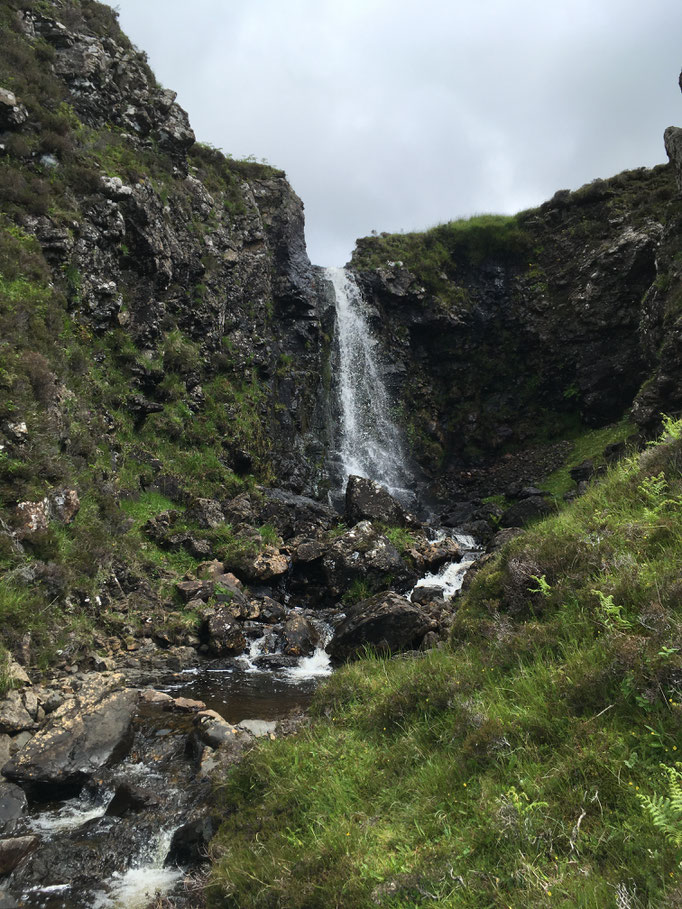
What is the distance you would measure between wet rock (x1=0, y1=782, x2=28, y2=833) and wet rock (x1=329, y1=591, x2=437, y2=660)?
19.8 ft

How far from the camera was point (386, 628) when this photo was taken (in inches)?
420

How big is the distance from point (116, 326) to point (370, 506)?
11.7m

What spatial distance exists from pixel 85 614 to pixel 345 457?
17.9m

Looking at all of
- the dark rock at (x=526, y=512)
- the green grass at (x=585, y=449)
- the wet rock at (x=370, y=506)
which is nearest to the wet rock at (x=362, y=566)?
the wet rock at (x=370, y=506)

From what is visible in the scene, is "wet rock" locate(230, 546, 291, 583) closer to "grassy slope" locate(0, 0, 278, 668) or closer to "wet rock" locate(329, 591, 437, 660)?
"grassy slope" locate(0, 0, 278, 668)

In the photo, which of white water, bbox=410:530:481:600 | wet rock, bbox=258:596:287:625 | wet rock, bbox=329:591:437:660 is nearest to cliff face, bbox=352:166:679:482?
Answer: white water, bbox=410:530:481:600

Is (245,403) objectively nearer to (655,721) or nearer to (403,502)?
(403,502)

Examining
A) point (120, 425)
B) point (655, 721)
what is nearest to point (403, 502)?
point (120, 425)

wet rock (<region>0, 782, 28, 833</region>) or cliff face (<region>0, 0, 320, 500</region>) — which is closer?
wet rock (<region>0, 782, 28, 833</region>)

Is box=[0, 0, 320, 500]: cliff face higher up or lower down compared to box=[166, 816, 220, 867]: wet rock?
higher up

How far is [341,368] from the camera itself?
99.3ft

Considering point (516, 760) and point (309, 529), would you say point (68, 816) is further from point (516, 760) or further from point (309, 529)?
point (309, 529)

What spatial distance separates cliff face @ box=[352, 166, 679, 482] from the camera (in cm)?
2928

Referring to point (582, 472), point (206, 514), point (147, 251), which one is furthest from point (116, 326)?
point (582, 472)
